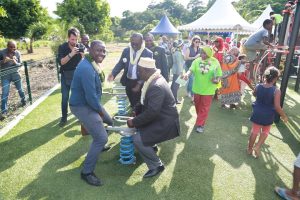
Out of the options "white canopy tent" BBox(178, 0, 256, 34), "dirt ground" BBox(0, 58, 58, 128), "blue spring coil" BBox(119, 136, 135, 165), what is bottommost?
"dirt ground" BBox(0, 58, 58, 128)

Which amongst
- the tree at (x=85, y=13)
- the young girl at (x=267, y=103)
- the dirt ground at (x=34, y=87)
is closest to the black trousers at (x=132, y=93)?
the young girl at (x=267, y=103)

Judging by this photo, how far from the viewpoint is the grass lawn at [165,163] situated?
12.1 ft

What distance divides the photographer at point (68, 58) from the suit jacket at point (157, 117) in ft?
7.43

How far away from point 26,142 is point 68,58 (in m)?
1.85

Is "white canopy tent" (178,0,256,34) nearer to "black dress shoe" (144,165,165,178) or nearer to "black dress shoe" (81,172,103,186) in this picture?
"black dress shoe" (144,165,165,178)

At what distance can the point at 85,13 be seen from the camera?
26.2 meters

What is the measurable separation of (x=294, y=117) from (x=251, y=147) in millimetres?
2967

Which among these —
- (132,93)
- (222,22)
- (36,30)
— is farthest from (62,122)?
(36,30)

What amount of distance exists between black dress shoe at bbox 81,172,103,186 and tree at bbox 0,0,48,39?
24.4 meters

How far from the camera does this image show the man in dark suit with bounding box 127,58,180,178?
3.64 m

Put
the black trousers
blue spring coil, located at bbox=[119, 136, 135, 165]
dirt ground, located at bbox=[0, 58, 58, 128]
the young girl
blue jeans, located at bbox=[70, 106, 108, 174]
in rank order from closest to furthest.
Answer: blue jeans, located at bbox=[70, 106, 108, 174] < the young girl < blue spring coil, located at bbox=[119, 136, 135, 165] < the black trousers < dirt ground, located at bbox=[0, 58, 58, 128]

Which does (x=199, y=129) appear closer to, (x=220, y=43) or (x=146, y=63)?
(x=146, y=63)

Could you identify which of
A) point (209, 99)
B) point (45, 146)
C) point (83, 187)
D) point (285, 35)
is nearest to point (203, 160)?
point (209, 99)

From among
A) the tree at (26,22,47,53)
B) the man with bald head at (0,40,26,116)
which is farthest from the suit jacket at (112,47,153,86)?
the tree at (26,22,47,53)
